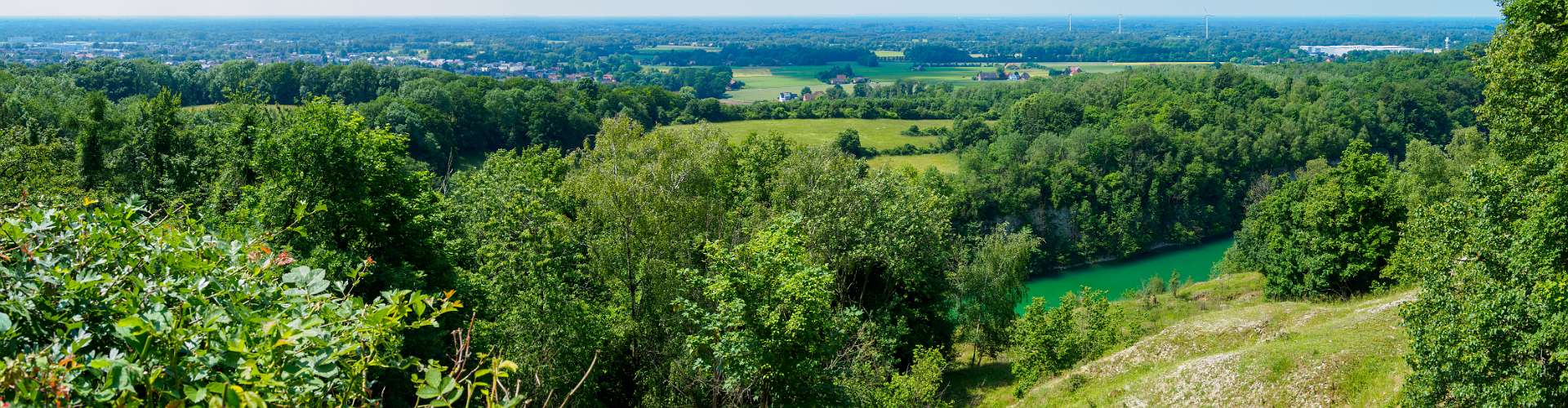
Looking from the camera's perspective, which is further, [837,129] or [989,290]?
[837,129]

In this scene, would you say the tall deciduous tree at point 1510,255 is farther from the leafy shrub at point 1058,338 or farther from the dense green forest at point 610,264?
the leafy shrub at point 1058,338

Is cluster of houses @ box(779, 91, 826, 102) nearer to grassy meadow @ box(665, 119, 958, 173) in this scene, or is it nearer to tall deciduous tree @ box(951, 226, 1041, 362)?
grassy meadow @ box(665, 119, 958, 173)

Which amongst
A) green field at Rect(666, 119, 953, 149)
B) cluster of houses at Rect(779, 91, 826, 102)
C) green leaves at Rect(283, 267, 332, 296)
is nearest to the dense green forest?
green leaves at Rect(283, 267, 332, 296)

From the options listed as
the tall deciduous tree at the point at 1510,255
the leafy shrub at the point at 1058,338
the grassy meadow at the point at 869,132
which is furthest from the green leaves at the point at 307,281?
the grassy meadow at the point at 869,132

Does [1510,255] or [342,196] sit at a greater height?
[342,196]

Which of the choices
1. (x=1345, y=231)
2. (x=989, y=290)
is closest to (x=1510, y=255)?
(x=989, y=290)

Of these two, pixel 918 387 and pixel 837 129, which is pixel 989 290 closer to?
pixel 918 387
